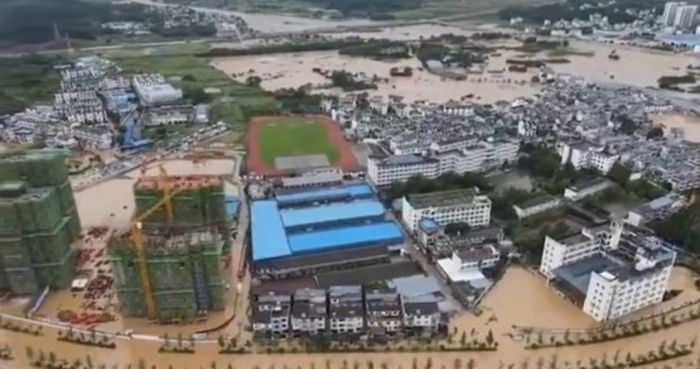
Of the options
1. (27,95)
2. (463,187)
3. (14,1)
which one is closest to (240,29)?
(14,1)

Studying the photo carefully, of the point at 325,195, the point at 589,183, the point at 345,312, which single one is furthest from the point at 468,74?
the point at 345,312

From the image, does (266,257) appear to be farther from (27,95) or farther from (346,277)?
(27,95)

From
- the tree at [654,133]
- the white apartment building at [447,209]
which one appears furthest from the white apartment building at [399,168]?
the tree at [654,133]

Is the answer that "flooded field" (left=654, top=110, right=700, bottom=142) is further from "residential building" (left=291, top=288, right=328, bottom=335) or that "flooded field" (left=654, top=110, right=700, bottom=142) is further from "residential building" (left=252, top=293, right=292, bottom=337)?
"residential building" (left=252, top=293, right=292, bottom=337)

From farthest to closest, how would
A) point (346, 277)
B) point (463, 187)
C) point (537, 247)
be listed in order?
point (463, 187) < point (537, 247) < point (346, 277)

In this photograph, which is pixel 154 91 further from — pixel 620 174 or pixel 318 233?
pixel 620 174

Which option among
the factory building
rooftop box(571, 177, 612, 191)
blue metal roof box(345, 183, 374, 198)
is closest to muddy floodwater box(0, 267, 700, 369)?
the factory building
